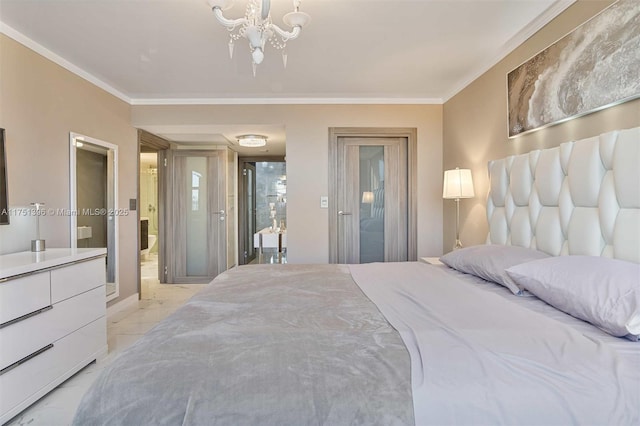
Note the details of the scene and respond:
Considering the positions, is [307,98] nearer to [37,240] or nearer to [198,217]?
[198,217]

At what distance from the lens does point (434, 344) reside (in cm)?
97

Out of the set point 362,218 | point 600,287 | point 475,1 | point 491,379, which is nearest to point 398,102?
point 362,218

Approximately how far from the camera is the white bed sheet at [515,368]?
0.77m

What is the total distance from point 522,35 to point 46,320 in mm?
3722

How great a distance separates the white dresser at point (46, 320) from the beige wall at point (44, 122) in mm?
511

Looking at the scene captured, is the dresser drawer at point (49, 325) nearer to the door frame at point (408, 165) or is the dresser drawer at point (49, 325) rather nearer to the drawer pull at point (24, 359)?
the drawer pull at point (24, 359)

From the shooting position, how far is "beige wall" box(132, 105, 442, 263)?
144 inches

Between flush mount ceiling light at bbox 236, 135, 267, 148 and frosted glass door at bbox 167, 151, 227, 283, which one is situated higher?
flush mount ceiling light at bbox 236, 135, 267, 148

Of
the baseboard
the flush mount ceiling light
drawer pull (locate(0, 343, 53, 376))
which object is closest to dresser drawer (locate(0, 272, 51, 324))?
drawer pull (locate(0, 343, 53, 376))

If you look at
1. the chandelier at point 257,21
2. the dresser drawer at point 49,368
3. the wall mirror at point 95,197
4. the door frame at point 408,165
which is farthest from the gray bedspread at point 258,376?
the door frame at point 408,165

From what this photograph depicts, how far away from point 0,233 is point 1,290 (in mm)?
715

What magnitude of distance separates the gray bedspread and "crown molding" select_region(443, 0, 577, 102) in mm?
2223

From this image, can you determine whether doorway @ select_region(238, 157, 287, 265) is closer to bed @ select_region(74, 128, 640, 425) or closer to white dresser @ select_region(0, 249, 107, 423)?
white dresser @ select_region(0, 249, 107, 423)

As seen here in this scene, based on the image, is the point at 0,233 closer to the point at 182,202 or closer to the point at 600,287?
the point at 182,202
